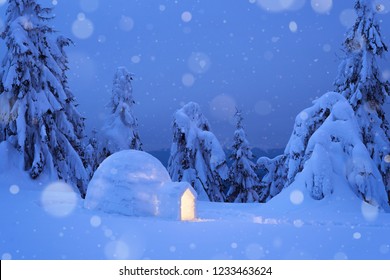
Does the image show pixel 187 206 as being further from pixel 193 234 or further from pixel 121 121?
pixel 121 121

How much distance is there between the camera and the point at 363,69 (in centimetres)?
2214

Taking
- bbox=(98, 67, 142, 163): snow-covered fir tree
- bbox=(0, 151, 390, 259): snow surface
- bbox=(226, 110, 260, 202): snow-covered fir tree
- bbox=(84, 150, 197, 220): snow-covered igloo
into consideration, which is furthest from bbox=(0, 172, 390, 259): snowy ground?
bbox=(98, 67, 142, 163): snow-covered fir tree

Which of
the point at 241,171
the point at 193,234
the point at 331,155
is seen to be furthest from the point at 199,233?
the point at 241,171

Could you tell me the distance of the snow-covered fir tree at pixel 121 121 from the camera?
110ft

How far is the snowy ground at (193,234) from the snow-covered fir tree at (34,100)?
5.57 metres

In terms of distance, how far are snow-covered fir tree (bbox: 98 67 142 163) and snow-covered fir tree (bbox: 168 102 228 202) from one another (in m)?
5.34

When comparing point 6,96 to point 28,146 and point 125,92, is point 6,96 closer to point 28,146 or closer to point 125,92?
point 28,146

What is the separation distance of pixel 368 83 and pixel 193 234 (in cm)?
1601

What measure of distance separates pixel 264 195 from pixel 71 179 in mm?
17131

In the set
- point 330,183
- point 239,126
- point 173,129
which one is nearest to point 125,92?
point 173,129

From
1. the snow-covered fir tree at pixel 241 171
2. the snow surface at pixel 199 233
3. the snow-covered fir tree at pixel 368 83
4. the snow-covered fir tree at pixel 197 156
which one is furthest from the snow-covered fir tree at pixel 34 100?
the snow-covered fir tree at pixel 368 83

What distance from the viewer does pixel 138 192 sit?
15945 mm

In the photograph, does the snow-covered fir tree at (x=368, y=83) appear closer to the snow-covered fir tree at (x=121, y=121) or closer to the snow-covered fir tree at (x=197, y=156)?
the snow-covered fir tree at (x=197, y=156)

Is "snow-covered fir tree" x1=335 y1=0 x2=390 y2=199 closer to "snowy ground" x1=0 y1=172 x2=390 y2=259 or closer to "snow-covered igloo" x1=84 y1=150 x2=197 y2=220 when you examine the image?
"snowy ground" x1=0 y1=172 x2=390 y2=259
